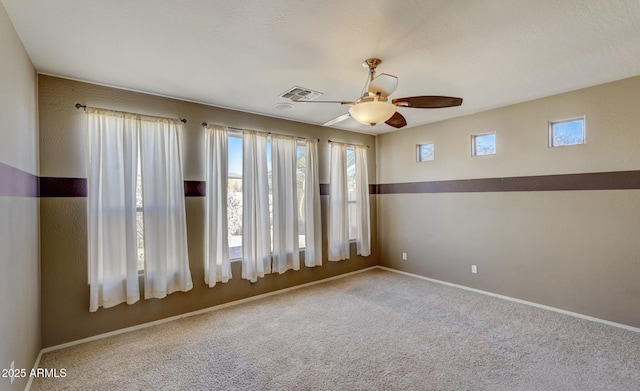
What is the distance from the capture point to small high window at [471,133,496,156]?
4.33m

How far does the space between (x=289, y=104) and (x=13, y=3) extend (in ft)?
8.48

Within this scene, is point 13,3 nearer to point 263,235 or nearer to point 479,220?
point 263,235

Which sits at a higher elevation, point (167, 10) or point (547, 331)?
point (167, 10)

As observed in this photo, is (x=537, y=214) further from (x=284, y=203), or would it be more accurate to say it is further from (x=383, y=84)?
(x=284, y=203)

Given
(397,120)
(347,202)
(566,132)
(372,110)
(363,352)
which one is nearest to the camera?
(372,110)

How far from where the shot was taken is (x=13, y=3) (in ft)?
6.02

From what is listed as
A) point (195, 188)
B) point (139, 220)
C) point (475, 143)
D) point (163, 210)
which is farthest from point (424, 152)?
point (139, 220)

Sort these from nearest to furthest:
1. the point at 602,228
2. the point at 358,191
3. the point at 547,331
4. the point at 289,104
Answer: the point at 547,331 < the point at 602,228 < the point at 289,104 < the point at 358,191

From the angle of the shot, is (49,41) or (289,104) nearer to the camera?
(49,41)

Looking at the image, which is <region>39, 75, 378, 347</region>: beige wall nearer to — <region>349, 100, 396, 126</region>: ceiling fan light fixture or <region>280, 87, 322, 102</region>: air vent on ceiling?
<region>280, 87, 322, 102</region>: air vent on ceiling

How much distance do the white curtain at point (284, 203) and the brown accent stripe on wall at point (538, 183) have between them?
2.22m

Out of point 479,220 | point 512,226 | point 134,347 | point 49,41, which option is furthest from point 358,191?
point 49,41

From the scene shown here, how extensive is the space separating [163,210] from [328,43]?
2.58 m

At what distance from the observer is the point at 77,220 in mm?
3020
